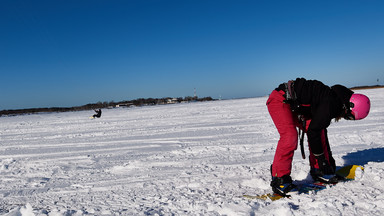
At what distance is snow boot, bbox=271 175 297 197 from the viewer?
8.82ft

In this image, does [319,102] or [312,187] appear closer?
[319,102]

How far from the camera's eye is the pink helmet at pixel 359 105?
2607 millimetres

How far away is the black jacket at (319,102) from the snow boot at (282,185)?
422 millimetres

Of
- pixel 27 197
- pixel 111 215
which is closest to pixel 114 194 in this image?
pixel 111 215

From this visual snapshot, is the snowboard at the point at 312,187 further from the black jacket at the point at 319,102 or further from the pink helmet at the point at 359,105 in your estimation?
the pink helmet at the point at 359,105

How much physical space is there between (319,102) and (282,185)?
0.91 m

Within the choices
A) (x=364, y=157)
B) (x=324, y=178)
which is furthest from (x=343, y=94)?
(x=364, y=157)

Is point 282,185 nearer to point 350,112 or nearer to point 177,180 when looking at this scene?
point 350,112

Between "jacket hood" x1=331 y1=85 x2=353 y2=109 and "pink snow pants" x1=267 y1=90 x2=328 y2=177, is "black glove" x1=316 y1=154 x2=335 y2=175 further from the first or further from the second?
"jacket hood" x1=331 y1=85 x2=353 y2=109

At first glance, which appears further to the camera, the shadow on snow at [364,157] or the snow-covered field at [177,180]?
the shadow on snow at [364,157]

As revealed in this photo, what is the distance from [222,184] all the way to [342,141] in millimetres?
3419

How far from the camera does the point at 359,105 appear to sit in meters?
2.61

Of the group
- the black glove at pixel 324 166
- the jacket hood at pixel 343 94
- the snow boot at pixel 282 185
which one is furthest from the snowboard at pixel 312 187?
the jacket hood at pixel 343 94

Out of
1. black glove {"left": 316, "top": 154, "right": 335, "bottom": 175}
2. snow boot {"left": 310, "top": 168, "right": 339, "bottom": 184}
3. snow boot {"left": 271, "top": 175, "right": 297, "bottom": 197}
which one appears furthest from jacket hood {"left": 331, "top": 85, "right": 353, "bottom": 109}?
snow boot {"left": 271, "top": 175, "right": 297, "bottom": 197}
